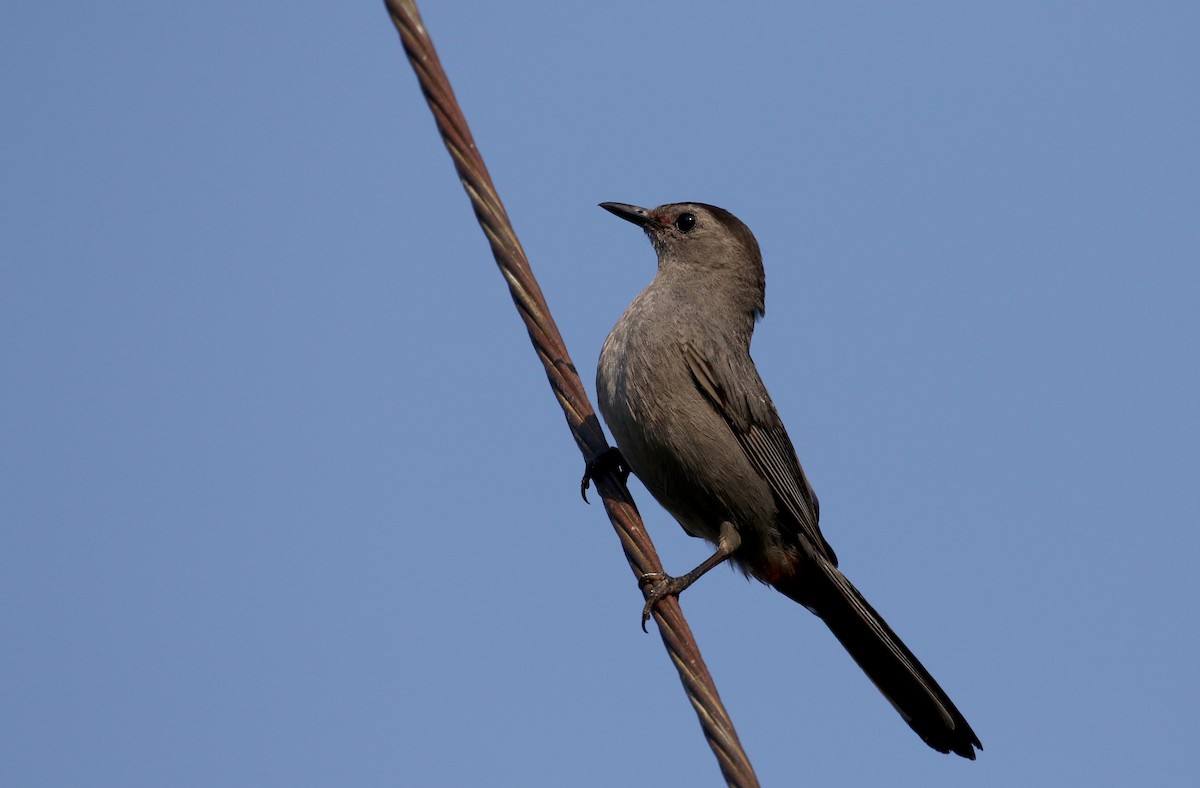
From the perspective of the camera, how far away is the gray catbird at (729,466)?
20.4 feet

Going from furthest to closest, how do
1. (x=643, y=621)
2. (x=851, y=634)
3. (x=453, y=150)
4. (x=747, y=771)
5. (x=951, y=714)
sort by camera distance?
(x=851, y=634) → (x=951, y=714) → (x=643, y=621) → (x=453, y=150) → (x=747, y=771)

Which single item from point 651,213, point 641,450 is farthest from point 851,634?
point 651,213

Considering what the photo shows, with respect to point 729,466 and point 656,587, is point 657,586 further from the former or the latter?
point 729,466

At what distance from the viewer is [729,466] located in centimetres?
639

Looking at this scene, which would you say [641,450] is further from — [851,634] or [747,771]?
[747,771]

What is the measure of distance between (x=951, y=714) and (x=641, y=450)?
6.39 ft

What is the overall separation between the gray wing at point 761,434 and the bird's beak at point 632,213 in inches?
55.0

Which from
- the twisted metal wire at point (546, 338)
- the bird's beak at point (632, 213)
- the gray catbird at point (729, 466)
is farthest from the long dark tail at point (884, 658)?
the bird's beak at point (632, 213)

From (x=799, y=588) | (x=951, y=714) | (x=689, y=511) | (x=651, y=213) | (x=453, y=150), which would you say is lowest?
(x=951, y=714)

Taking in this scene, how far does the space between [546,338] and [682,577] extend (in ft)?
5.97

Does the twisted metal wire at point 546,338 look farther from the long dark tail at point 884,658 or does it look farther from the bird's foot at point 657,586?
the long dark tail at point 884,658

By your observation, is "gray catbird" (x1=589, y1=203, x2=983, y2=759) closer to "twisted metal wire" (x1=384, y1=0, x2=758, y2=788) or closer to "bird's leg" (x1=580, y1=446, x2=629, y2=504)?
"bird's leg" (x1=580, y1=446, x2=629, y2=504)

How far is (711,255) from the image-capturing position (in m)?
7.52

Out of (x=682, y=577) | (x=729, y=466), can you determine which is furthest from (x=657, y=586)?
(x=729, y=466)
